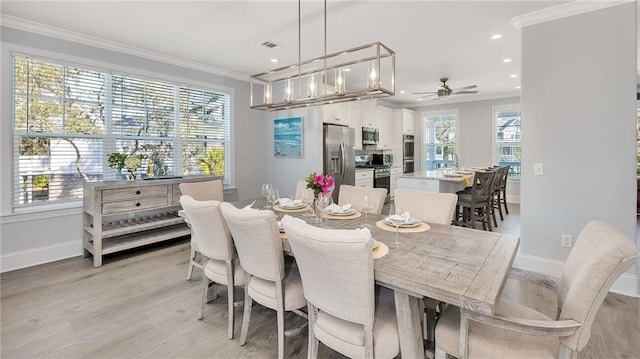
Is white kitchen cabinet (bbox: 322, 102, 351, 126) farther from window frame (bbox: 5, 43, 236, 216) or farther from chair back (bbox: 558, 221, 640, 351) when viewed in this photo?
chair back (bbox: 558, 221, 640, 351)

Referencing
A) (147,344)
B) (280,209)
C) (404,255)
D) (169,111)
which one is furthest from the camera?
(169,111)

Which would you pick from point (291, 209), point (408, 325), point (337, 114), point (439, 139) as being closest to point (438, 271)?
point (408, 325)

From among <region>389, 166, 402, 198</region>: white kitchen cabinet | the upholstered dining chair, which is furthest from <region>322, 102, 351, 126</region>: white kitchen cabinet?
the upholstered dining chair

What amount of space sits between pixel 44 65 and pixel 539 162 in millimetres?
5445

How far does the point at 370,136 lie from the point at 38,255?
5.83 metres

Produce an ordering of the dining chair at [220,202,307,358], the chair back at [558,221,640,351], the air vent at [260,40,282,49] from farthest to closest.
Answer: the air vent at [260,40,282,49]
the dining chair at [220,202,307,358]
the chair back at [558,221,640,351]

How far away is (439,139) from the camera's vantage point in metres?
8.48

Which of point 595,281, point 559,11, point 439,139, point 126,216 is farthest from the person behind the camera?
point 439,139

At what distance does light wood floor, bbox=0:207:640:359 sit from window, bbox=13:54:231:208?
3.55 ft

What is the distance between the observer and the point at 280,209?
2.78 m

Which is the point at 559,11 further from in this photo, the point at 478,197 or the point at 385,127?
the point at 385,127

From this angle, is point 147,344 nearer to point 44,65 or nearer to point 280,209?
point 280,209

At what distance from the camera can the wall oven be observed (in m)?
8.15

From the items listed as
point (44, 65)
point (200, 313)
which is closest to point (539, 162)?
point (200, 313)
